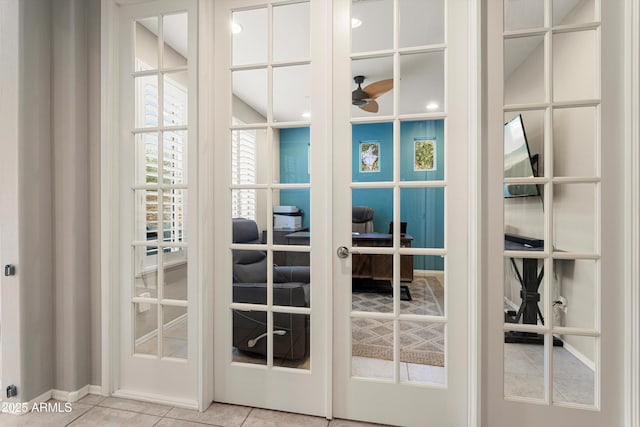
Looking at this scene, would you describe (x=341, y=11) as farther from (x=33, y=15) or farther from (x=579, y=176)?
(x=33, y=15)

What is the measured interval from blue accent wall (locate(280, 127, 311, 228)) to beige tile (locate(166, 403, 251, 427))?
1.14 m

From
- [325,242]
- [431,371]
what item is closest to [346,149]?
[325,242]

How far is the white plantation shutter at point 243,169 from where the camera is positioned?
1795 millimetres

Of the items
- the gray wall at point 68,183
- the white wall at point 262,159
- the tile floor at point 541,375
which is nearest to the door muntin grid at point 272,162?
the white wall at point 262,159

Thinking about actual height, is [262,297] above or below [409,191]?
below

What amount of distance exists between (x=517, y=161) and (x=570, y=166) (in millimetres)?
237

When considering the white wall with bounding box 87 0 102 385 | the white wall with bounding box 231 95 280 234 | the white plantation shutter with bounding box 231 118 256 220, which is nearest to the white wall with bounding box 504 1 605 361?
the white wall with bounding box 231 95 280 234

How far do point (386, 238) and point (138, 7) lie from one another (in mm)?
2080

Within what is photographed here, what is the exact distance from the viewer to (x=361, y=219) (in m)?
1.67

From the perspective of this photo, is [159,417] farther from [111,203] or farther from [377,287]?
[377,287]

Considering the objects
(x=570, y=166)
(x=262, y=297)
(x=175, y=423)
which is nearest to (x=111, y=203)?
(x=262, y=297)

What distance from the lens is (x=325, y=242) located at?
1.69 m

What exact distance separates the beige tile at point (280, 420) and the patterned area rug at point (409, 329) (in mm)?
428

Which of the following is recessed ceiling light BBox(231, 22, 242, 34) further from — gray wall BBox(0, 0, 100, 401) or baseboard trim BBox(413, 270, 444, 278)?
baseboard trim BBox(413, 270, 444, 278)
